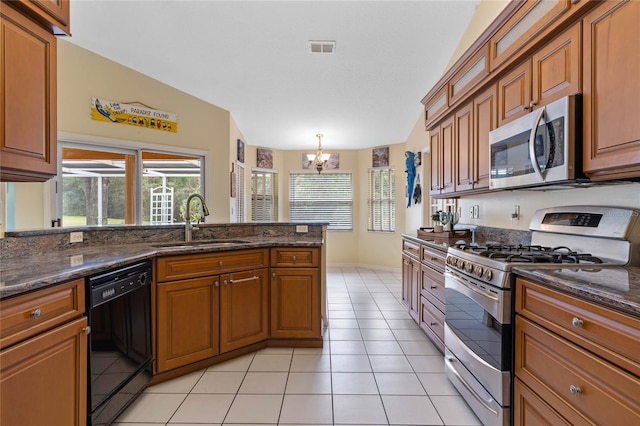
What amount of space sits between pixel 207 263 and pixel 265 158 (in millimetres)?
4305

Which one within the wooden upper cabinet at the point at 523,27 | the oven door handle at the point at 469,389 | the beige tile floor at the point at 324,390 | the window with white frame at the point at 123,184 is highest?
the wooden upper cabinet at the point at 523,27

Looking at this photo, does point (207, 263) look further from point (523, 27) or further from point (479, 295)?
point (523, 27)

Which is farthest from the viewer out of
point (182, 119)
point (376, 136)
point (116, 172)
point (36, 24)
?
point (376, 136)

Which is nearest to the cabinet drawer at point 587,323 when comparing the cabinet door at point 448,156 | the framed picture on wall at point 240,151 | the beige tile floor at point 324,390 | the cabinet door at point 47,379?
the beige tile floor at point 324,390

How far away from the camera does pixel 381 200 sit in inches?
245

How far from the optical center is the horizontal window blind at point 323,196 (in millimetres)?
6629

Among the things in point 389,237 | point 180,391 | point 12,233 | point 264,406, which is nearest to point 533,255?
point 264,406

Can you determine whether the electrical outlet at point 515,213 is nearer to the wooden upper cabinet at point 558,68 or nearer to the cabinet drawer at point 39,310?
the wooden upper cabinet at point 558,68

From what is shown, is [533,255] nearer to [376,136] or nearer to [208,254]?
[208,254]

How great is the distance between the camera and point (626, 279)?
1.21 m

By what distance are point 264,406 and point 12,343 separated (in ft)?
4.31

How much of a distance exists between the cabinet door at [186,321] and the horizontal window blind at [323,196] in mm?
4411

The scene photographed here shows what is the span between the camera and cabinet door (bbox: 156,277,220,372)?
2088 mm

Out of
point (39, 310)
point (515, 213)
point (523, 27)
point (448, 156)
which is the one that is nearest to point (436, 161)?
point (448, 156)
